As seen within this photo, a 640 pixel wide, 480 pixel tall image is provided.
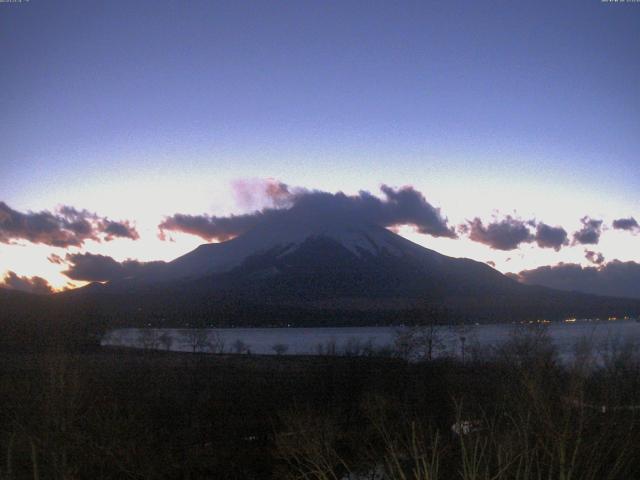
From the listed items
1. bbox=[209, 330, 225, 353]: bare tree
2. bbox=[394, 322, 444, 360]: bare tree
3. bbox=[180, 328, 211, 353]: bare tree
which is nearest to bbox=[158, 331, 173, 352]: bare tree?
bbox=[180, 328, 211, 353]: bare tree

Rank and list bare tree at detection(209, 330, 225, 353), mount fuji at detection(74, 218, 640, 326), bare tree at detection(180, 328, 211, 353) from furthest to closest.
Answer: mount fuji at detection(74, 218, 640, 326), bare tree at detection(180, 328, 211, 353), bare tree at detection(209, 330, 225, 353)

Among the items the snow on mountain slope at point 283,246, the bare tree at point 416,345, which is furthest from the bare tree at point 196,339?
the snow on mountain slope at point 283,246

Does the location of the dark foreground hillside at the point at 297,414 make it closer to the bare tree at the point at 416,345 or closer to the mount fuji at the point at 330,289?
the bare tree at the point at 416,345

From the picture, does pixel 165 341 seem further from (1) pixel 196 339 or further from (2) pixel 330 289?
(2) pixel 330 289

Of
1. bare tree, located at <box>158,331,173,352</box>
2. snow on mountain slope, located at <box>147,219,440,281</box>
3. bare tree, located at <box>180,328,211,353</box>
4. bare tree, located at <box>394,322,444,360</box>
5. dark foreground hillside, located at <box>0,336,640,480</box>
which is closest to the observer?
dark foreground hillside, located at <box>0,336,640,480</box>

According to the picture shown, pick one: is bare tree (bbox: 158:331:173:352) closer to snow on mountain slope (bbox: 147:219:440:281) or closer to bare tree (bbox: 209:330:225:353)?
bare tree (bbox: 209:330:225:353)

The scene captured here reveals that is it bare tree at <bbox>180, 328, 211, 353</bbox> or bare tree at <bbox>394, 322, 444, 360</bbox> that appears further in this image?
bare tree at <bbox>180, 328, 211, 353</bbox>

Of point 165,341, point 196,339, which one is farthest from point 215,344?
point 165,341

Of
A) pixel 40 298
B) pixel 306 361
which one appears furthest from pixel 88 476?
pixel 40 298

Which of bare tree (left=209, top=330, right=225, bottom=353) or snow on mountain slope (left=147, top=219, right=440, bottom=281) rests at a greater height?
snow on mountain slope (left=147, top=219, right=440, bottom=281)
